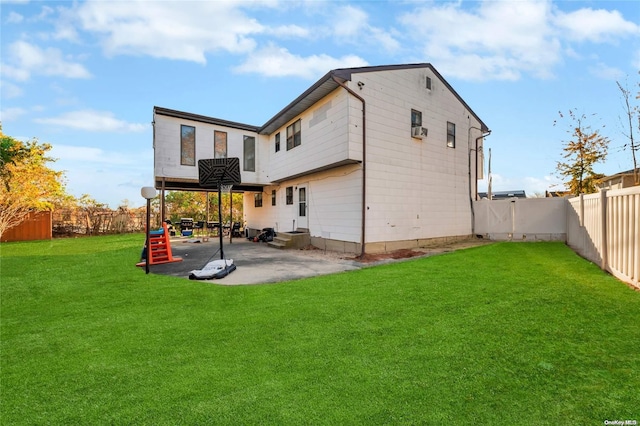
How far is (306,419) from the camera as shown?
1.85 m

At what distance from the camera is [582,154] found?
55.7 feet

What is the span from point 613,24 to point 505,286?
418 inches

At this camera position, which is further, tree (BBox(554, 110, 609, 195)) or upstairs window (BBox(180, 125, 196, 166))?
tree (BBox(554, 110, 609, 195))

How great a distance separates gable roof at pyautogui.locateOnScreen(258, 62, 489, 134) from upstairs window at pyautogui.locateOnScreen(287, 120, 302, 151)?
Result: 1.14 feet

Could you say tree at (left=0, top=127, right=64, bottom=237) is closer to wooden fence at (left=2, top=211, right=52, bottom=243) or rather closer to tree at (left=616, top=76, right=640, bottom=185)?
wooden fence at (left=2, top=211, right=52, bottom=243)

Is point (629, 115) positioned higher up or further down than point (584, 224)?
higher up

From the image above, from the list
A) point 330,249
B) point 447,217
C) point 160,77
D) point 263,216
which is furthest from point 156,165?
point 447,217

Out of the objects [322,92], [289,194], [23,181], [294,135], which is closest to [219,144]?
[294,135]

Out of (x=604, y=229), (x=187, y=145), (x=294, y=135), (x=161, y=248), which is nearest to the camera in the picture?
(x=604, y=229)

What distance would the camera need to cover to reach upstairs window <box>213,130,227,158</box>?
14242 millimetres

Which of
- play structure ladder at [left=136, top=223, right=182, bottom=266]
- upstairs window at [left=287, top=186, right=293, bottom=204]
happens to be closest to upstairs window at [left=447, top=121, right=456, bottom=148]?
Result: upstairs window at [left=287, top=186, right=293, bottom=204]

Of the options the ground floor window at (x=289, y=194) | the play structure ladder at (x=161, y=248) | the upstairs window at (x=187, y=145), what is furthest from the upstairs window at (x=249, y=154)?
the play structure ladder at (x=161, y=248)

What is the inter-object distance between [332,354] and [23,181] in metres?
20.6

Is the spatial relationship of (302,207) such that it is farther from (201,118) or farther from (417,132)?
(201,118)
